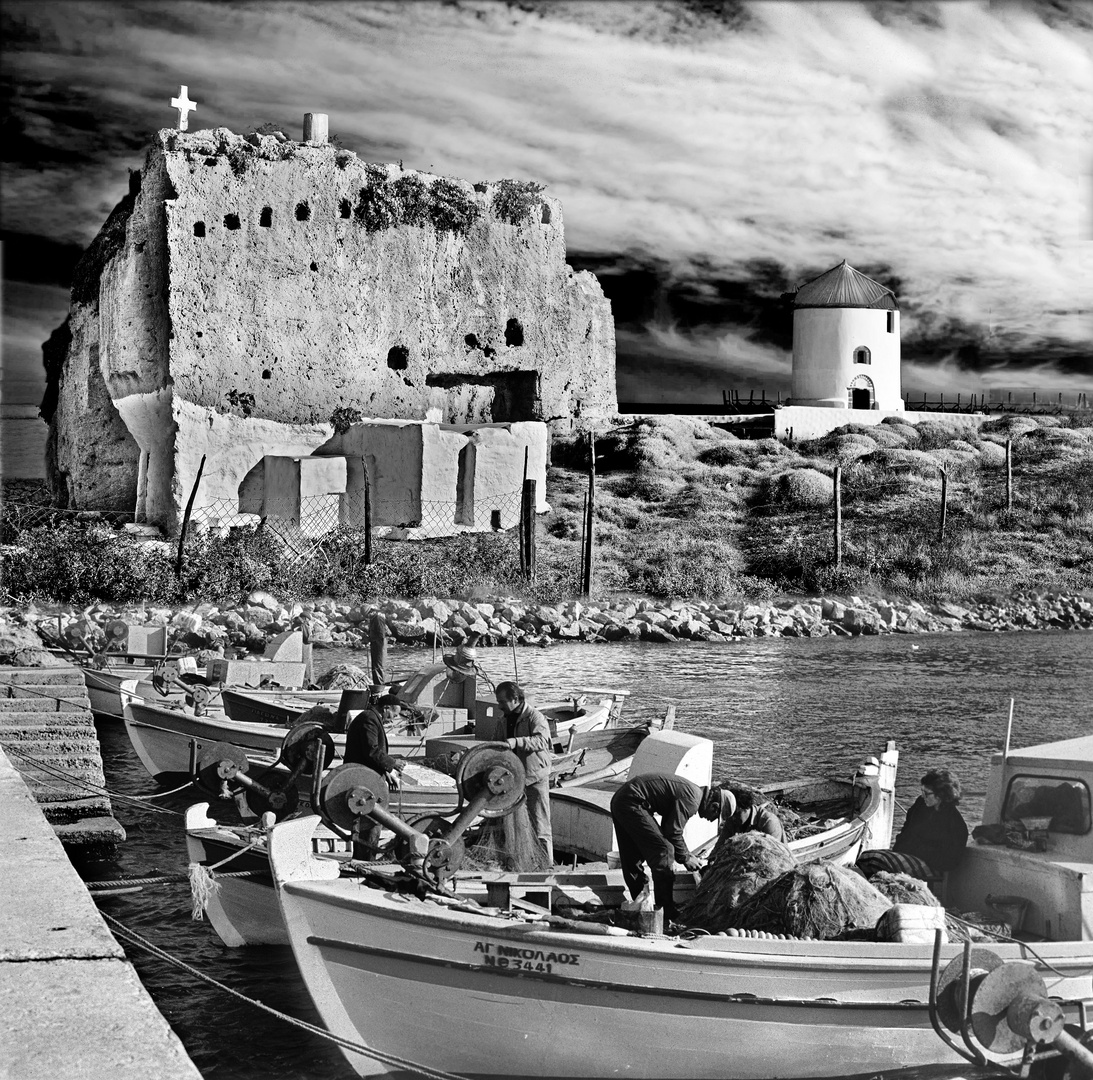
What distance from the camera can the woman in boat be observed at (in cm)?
594

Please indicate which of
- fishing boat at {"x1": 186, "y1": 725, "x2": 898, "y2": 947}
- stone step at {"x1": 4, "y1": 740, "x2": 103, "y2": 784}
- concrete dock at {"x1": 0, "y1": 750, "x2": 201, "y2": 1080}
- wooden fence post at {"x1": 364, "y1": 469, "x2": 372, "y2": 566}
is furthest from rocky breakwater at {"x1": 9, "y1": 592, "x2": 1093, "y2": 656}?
concrete dock at {"x1": 0, "y1": 750, "x2": 201, "y2": 1080}

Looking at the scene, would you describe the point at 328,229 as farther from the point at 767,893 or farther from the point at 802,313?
the point at 767,893

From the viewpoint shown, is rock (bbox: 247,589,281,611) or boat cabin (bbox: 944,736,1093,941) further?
rock (bbox: 247,589,281,611)

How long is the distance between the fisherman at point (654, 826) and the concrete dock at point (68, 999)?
2.50 m

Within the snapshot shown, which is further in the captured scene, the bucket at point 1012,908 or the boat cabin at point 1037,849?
the bucket at point 1012,908

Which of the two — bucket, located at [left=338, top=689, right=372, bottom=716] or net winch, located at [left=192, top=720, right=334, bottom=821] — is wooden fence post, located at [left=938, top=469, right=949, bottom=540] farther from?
net winch, located at [left=192, top=720, right=334, bottom=821]

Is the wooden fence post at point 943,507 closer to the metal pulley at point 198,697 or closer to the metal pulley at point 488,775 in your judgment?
the metal pulley at point 198,697

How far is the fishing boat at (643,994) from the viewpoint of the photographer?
471 cm

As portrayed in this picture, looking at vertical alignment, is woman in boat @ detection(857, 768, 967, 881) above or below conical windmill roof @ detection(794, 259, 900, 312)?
below

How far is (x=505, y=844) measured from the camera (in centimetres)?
590

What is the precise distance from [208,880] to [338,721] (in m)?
2.62

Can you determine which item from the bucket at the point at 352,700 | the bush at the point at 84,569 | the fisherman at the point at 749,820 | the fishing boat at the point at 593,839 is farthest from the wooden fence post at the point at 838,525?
the fisherman at the point at 749,820

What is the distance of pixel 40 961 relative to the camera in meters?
3.01

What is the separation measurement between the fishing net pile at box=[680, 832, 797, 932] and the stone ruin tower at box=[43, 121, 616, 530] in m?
17.1
